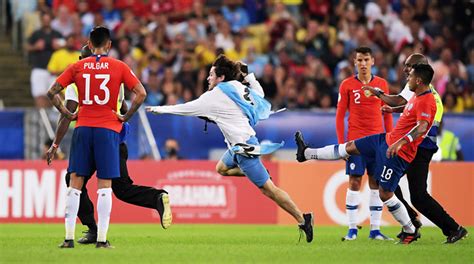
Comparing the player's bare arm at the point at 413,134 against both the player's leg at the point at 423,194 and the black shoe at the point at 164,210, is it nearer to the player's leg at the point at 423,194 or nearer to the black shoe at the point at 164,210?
the player's leg at the point at 423,194

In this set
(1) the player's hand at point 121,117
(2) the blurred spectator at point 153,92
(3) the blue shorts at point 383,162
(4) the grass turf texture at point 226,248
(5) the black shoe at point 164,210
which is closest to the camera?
(4) the grass turf texture at point 226,248

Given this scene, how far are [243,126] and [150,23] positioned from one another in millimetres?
13000

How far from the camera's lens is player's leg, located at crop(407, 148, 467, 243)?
15.5m

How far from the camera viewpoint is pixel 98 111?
14.0 meters

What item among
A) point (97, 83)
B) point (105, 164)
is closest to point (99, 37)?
point (97, 83)

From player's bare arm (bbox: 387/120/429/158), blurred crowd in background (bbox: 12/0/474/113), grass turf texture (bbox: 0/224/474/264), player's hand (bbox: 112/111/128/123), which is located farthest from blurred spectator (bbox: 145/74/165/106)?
player's hand (bbox: 112/111/128/123)

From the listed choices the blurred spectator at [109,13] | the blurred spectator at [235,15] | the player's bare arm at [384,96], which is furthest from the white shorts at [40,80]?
the player's bare arm at [384,96]

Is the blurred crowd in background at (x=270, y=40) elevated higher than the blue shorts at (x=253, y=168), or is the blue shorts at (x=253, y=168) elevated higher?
the blurred crowd in background at (x=270, y=40)

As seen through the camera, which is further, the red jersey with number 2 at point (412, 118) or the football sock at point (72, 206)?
the red jersey with number 2 at point (412, 118)

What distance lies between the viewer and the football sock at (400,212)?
15797 mm

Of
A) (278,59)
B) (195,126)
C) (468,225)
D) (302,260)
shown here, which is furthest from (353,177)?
(278,59)

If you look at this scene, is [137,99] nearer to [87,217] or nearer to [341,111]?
[87,217]

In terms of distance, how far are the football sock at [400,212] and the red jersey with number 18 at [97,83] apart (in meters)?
3.92

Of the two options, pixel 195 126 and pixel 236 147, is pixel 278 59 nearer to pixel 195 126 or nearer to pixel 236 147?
pixel 195 126
